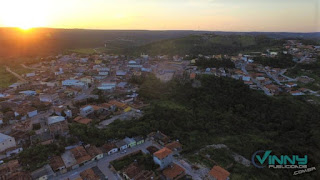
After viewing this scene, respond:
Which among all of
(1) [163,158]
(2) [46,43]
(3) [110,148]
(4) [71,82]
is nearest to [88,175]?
(3) [110,148]

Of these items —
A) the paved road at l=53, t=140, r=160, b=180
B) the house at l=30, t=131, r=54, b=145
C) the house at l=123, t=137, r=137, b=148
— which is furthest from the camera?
the house at l=123, t=137, r=137, b=148

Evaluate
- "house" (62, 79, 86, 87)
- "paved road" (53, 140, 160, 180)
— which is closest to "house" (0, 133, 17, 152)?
"paved road" (53, 140, 160, 180)

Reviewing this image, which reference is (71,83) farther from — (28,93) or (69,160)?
(69,160)

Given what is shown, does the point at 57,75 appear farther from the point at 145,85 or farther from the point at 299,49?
the point at 299,49

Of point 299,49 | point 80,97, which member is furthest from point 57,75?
point 299,49

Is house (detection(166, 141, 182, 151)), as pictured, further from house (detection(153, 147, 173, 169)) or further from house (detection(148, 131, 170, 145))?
house (detection(153, 147, 173, 169))

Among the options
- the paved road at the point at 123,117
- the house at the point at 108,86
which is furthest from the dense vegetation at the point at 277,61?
the paved road at the point at 123,117
